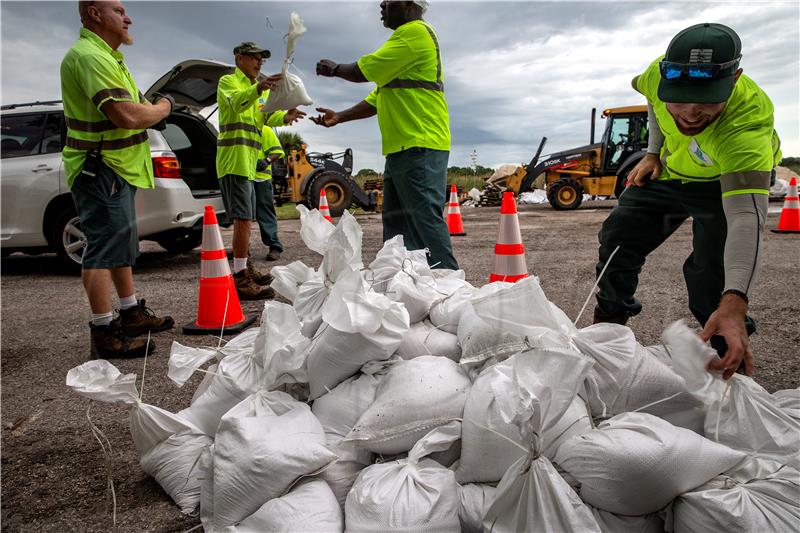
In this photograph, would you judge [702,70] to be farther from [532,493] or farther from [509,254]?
[509,254]

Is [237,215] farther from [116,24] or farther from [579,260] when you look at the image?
[579,260]

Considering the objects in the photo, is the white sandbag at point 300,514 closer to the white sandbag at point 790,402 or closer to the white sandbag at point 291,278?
the white sandbag at point 291,278

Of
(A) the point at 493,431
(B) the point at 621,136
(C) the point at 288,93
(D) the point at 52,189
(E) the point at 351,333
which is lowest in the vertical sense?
(A) the point at 493,431

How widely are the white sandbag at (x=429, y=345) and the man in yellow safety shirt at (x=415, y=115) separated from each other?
1277mm

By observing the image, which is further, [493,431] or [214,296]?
[214,296]

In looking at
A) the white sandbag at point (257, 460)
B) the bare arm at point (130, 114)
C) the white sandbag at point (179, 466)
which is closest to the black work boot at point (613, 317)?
the white sandbag at point (257, 460)

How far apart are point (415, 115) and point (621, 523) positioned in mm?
2403

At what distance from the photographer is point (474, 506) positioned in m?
1.25

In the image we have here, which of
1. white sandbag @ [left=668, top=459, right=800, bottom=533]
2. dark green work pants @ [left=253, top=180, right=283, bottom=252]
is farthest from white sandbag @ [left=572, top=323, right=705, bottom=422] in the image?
dark green work pants @ [left=253, top=180, right=283, bottom=252]

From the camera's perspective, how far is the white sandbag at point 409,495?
3.79 feet

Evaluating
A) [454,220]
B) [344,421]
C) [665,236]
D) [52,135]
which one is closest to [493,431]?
[344,421]

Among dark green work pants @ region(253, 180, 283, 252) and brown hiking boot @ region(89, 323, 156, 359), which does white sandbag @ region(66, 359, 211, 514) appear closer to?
brown hiking boot @ region(89, 323, 156, 359)

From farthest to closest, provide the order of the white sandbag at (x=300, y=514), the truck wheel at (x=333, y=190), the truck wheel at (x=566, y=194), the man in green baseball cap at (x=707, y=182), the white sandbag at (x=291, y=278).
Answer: the truck wheel at (x=566, y=194)
the truck wheel at (x=333, y=190)
the white sandbag at (x=291, y=278)
the man in green baseball cap at (x=707, y=182)
the white sandbag at (x=300, y=514)

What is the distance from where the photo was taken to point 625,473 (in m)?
1.13
